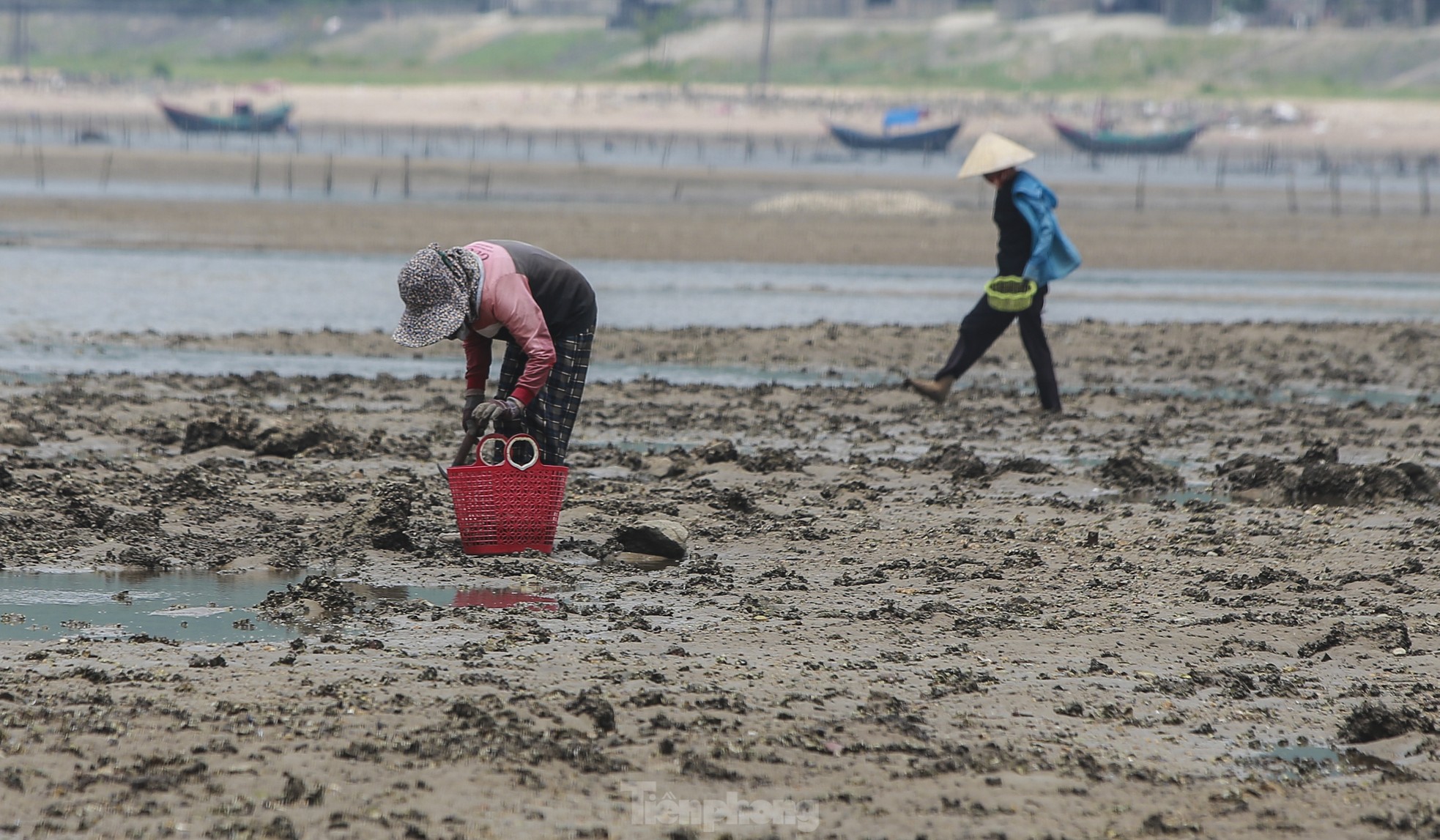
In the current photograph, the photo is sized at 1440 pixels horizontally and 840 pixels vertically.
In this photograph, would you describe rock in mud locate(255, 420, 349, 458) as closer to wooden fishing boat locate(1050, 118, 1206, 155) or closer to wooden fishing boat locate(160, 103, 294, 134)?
wooden fishing boat locate(160, 103, 294, 134)

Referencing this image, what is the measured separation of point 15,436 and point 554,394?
374 centimetres

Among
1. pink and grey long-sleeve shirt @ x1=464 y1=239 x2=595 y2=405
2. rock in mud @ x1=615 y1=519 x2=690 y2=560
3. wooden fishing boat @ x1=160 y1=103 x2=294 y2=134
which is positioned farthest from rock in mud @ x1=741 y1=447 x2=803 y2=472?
wooden fishing boat @ x1=160 y1=103 x2=294 y2=134

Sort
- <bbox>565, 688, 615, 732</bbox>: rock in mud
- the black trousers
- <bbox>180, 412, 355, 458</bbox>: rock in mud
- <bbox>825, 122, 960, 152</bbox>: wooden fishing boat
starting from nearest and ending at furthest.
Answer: <bbox>565, 688, 615, 732</bbox>: rock in mud < <bbox>180, 412, 355, 458</bbox>: rock in mud < the black trousers < <bbox>825, 122, 960, 152</bbox>: wooden fishing boat

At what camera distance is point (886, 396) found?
11.7 meters

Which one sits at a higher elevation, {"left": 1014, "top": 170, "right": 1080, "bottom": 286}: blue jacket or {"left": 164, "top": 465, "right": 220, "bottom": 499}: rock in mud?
{"left": 1014, "top": 170, "right": 1080, "bottom": 286}: blue jacket

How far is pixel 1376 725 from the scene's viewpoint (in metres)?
4.49

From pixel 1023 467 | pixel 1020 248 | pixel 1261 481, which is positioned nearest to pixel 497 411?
pixel 1023 467

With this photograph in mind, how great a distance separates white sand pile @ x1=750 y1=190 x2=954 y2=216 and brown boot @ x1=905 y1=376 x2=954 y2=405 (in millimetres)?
21214

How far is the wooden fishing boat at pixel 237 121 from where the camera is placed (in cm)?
5922

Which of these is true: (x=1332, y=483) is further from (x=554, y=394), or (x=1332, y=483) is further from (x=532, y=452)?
(x=532, y=452)

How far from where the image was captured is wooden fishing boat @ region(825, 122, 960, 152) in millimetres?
60219

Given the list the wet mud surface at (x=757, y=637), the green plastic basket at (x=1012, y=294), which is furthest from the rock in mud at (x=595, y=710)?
the green plastic basket at (x=1012, y=294)

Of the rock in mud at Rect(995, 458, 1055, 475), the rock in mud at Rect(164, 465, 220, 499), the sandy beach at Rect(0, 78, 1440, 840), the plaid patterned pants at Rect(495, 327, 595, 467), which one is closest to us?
the sandy beach at Rect(0, 78, 1440, 840)

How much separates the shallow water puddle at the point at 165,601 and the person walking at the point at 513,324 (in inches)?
26.9
